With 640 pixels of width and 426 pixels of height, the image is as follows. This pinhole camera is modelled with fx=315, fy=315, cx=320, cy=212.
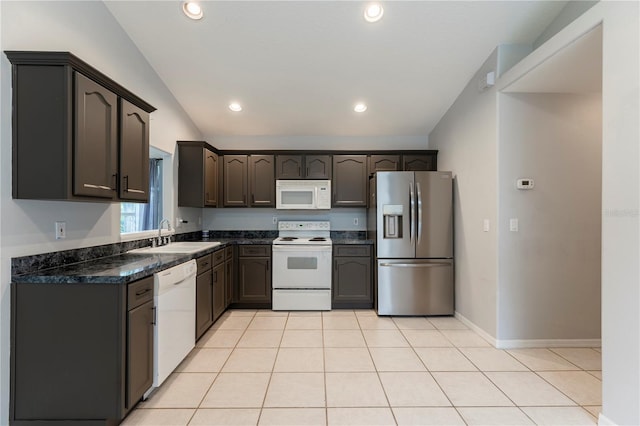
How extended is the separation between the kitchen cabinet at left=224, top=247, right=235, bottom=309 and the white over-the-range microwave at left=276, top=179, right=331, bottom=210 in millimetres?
952

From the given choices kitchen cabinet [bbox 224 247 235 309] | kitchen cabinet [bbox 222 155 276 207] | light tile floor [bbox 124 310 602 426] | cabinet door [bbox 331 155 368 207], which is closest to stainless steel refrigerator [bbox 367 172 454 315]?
light tile floor [bbox 124 310 602 426]

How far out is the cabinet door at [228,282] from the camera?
3.80 metres

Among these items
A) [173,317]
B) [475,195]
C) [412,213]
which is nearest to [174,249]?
[173,317]

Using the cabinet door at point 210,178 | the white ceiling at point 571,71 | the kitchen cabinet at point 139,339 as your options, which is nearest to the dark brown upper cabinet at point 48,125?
the kitchen cabinet at point 139,339

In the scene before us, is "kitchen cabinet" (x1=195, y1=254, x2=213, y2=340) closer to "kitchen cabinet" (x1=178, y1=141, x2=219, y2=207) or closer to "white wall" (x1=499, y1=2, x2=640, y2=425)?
"kitchen cabinet" (x1=178, y1=141, x2=219, y2=207)

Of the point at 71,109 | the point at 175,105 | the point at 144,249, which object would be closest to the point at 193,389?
the point at 144,249

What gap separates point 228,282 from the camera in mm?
3916

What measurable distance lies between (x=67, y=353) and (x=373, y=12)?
124 inches

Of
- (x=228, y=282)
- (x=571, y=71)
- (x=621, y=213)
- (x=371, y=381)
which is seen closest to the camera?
(x=621, y=213)

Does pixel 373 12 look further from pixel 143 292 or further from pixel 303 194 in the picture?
pixel 143 292

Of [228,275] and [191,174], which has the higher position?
[191,174]

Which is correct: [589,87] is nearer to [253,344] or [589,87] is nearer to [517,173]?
[517,173]

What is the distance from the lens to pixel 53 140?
5.83 ft

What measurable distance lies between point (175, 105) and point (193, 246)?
68.9 inches
